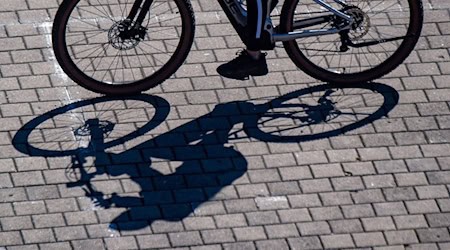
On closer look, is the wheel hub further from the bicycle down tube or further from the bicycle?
the bicycle down tube

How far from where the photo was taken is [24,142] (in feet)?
31.4

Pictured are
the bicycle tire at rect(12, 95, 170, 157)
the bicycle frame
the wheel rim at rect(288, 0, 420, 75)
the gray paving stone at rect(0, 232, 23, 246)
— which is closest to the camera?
the gray paving stone at rect(0, 232, 23, 246)

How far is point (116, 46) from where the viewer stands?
995 cm

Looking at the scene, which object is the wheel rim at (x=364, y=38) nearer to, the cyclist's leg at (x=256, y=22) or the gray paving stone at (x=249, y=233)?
the cyclist's leg at (x=256, y=22)

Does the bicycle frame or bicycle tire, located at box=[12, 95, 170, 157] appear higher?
the bicycle frame

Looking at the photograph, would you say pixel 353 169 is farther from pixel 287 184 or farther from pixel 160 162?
pixel 160 162

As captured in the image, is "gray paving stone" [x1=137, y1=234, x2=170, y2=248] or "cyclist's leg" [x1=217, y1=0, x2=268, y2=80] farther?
"cyclist's leg" [x1=217, y1=0, x2=268, y2=80]

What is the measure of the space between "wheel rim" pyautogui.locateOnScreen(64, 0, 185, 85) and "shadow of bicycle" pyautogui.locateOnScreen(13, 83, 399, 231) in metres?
0.32

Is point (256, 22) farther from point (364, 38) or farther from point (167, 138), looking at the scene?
point (364, 38)

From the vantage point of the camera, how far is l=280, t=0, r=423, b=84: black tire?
1002 cm

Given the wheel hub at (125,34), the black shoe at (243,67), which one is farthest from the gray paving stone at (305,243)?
the wheel hub at (125,34)

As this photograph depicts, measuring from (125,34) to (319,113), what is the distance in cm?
158

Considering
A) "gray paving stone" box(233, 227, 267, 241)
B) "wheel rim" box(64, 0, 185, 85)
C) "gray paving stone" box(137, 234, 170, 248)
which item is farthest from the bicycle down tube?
"gray paving stone" box(137, 234, 170, 248)

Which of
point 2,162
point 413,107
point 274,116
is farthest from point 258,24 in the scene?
point 2,162
